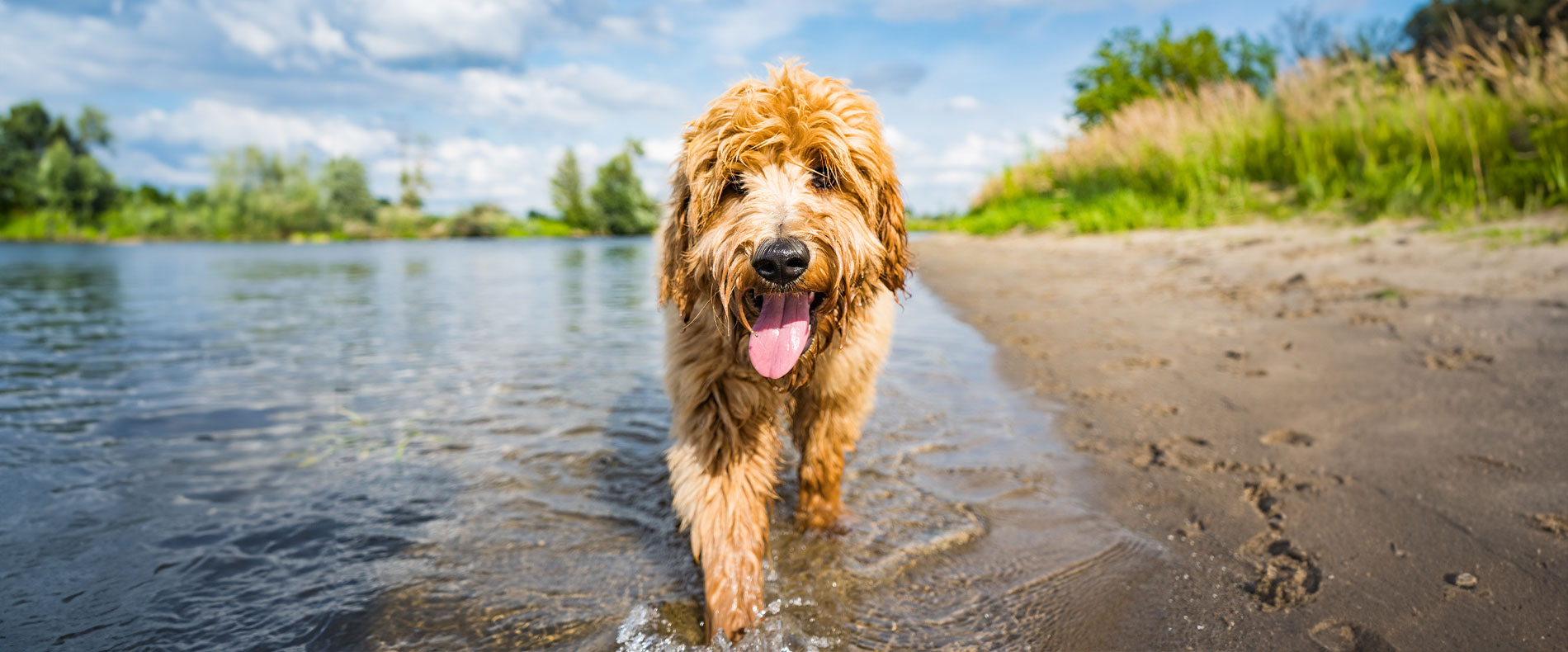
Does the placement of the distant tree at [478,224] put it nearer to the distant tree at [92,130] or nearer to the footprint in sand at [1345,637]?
the distant tree at [92,130]

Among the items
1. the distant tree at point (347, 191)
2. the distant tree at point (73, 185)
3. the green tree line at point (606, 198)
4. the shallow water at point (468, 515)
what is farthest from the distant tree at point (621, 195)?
the shallow water at point (468, 515)

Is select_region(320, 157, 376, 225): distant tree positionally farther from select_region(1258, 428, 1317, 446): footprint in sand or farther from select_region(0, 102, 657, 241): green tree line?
select_region(1258, 428, 1317, 446): footprint in sand

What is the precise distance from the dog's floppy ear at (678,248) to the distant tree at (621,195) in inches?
2502

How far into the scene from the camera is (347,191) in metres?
63.8

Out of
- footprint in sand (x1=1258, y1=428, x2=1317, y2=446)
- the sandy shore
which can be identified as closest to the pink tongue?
the sandy shore

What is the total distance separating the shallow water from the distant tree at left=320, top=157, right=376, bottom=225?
208 ft

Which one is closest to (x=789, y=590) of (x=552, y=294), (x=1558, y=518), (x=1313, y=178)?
(x=1558, y=518)

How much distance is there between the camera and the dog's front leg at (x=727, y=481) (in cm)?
308

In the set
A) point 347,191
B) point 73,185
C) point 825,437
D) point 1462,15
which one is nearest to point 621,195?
point 347,191

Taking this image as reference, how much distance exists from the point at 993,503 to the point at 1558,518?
222cm

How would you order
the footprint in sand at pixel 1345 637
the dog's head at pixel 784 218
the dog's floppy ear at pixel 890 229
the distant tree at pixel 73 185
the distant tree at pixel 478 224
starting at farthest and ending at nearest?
the distant tree at pixel 478 224
the distant tree at pixel 73 185
the dog's floppy ear at pixel 890 229
the dog's head at pixel 784 218
the footprint in sand at pixel 1345 637

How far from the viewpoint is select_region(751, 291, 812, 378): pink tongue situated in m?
2.75

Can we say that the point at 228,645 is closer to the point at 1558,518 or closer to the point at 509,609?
the point at 509,609

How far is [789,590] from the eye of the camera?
331cm
